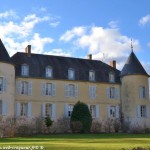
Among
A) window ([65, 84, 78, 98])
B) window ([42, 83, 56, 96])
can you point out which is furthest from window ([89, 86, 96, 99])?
window ([42, 83, 56, 96])

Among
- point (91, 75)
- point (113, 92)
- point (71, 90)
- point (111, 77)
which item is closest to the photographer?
point (71, 90)

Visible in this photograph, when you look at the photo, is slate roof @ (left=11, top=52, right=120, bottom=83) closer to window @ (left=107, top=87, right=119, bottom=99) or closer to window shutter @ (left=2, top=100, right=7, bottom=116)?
window @ (left=107, top=87, right=119, bottom=99)

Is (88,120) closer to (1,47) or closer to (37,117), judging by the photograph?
(37,117)

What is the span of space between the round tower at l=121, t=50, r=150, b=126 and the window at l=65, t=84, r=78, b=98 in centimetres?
543

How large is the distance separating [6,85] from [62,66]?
827cm

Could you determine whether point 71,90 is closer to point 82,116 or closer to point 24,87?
point 82,116

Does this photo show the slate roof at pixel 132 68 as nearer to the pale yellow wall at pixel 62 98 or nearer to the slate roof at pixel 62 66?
the slate roof at pixel 62 66

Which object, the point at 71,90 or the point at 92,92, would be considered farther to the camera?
the point at 92,92

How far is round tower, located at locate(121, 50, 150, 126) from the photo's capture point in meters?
38.8

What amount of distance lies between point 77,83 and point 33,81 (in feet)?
15.9

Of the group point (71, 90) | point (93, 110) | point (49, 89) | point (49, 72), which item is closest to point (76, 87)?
point (71, 90)

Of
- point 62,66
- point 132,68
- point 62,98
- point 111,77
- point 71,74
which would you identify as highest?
point 62,66

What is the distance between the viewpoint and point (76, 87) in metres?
38.6

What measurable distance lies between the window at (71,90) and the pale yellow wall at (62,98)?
34 centimetres
